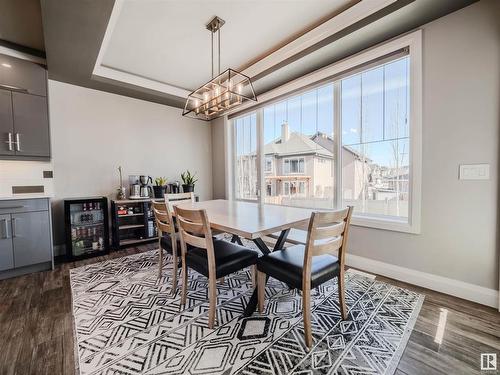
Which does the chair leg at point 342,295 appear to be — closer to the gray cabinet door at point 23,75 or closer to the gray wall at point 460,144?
the gray wall at point 460,144

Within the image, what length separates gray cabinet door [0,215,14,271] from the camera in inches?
100

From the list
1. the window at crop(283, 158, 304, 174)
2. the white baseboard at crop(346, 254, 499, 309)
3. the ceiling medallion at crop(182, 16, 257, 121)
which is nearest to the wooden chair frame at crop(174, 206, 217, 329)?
the ceiling medallion at crop(182, 16, 257, 121)

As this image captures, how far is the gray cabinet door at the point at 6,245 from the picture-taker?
8.35 feet

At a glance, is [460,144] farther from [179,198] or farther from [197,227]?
[179,198]

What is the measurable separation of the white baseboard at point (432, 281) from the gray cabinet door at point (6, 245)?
13.1 feet

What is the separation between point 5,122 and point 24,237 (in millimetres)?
1355

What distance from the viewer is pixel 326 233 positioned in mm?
1511

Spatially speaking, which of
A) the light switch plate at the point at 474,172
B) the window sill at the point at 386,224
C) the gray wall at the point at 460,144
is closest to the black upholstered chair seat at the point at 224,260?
the window sill at the point at 386,224

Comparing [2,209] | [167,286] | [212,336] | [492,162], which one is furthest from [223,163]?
[492,162]

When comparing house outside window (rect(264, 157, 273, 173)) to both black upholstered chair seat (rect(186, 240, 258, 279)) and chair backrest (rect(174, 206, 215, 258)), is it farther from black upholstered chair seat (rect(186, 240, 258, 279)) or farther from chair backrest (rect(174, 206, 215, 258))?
chair backrest (rect(174, 206, 215, 258))

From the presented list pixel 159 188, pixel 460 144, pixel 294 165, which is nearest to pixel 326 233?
pixel 460 144

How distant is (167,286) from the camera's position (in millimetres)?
2312

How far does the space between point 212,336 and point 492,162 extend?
2.59 metres

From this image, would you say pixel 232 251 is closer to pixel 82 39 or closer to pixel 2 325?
pixel 2 325
